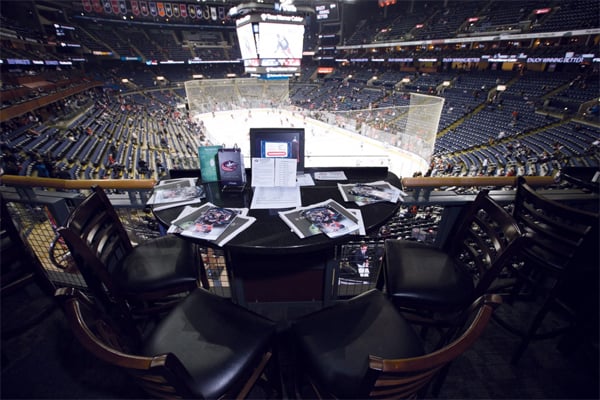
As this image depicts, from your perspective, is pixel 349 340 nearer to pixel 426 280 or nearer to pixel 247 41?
pixel 426 280

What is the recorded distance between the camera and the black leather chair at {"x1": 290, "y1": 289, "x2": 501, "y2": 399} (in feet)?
2.71

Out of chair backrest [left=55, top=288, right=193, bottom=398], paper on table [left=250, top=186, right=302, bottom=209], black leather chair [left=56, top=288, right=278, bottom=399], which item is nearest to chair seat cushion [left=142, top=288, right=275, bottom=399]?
black leather chair [left=56, top=288, right=278, bottom=399]

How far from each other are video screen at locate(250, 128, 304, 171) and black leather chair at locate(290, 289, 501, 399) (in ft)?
3.45

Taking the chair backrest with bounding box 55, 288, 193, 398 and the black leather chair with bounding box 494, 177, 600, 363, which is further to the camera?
the black leather chair with bounding box 494, 177, 600, 363

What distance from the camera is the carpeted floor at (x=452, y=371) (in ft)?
5.22

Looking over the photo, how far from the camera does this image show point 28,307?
2.17 metres

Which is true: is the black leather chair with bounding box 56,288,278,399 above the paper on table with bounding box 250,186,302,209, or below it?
below

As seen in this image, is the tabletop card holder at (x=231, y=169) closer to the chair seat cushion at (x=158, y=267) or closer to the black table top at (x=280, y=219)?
the black table top at (x=280, y=219)

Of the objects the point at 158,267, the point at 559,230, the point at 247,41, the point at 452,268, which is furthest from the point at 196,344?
the point at 247,41

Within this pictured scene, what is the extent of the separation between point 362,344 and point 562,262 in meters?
1.51

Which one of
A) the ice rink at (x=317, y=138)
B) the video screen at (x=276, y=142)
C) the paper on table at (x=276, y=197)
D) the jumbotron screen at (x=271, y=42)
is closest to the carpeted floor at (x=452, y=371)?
the paper on table at (x=276, y=197)

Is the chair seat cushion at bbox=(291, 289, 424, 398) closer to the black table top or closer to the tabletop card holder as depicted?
the black table top

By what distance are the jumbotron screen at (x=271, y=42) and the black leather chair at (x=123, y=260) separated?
15228 millimetres

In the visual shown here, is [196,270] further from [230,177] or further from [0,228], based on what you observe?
[0,228]
